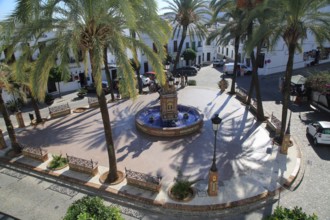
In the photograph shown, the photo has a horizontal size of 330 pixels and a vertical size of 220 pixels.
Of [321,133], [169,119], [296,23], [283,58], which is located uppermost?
[296,23]

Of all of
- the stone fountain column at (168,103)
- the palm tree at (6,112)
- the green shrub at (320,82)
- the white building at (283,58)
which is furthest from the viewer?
the white building at (283,58)

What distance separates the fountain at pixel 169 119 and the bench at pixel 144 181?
5620 mm

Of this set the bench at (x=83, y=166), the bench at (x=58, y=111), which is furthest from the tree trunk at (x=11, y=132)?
the bench at (x=58, y=111)

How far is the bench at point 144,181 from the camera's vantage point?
11.4 metres

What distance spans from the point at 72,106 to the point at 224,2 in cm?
1708

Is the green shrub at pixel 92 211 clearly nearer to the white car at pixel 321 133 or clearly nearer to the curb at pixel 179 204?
the curb at pixel 179 204

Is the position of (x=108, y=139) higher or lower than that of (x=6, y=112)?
lower

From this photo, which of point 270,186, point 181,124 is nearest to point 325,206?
point 270,186

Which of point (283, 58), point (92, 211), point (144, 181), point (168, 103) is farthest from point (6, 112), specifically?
point (283, 58)

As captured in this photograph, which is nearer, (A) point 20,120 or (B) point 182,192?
(B) point 182,192

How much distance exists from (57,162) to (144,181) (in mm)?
5439

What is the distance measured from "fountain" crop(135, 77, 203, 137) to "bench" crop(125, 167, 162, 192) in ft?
18.4

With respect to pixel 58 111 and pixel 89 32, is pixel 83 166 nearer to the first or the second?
pixel 89 32

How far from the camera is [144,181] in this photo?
37.9 feet
